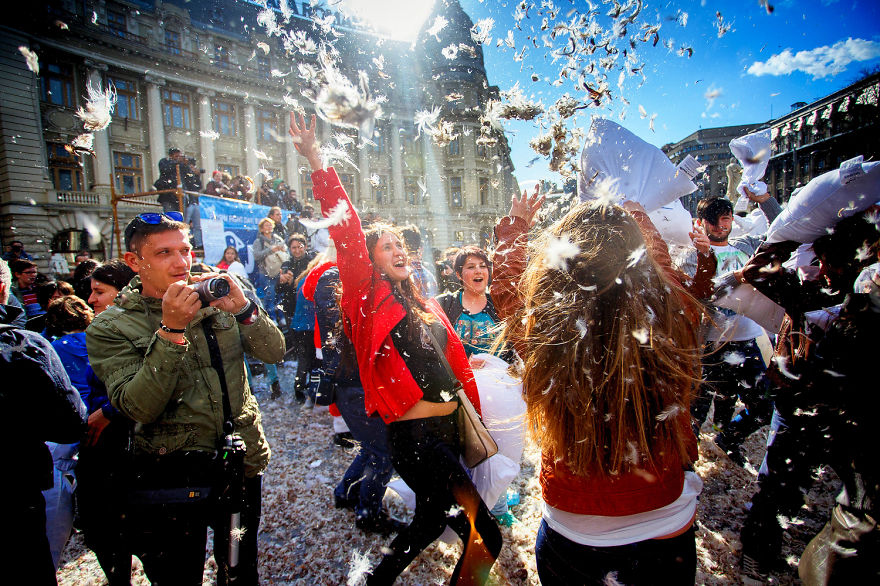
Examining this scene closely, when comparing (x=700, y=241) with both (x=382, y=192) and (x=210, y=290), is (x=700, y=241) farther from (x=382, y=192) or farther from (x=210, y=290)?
(x=382, y=192)

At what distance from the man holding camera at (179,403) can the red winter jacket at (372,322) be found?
1.91 ft

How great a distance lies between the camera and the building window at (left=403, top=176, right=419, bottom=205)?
32.8m

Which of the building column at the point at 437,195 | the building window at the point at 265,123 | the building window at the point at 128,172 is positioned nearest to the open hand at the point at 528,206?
the building window at the point at 128,172

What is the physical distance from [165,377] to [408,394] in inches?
43.7

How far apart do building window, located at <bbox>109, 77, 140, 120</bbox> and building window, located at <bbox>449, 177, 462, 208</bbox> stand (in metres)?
22.4

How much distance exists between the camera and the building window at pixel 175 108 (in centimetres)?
2505

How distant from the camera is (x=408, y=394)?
2.09 meters

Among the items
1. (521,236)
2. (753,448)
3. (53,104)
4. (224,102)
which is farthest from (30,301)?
(224,102)

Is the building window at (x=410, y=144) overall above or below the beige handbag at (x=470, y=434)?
above

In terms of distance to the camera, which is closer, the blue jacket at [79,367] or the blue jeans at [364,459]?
the blue jacket at [79,367]

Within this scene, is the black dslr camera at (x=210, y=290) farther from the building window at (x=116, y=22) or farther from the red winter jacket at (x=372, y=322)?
the building window at (x=116, y=22)

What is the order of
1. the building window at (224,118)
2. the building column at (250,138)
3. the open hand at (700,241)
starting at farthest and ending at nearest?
the building column at (250,138) → the building window at (224,118) → the open hand at (700,241)

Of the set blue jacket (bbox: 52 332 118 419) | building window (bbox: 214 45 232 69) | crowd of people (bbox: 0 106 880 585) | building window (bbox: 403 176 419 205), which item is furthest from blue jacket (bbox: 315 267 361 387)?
building window (bbox: 214 45 232 69)

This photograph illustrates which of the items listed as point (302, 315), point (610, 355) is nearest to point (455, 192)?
point (302, 315)
